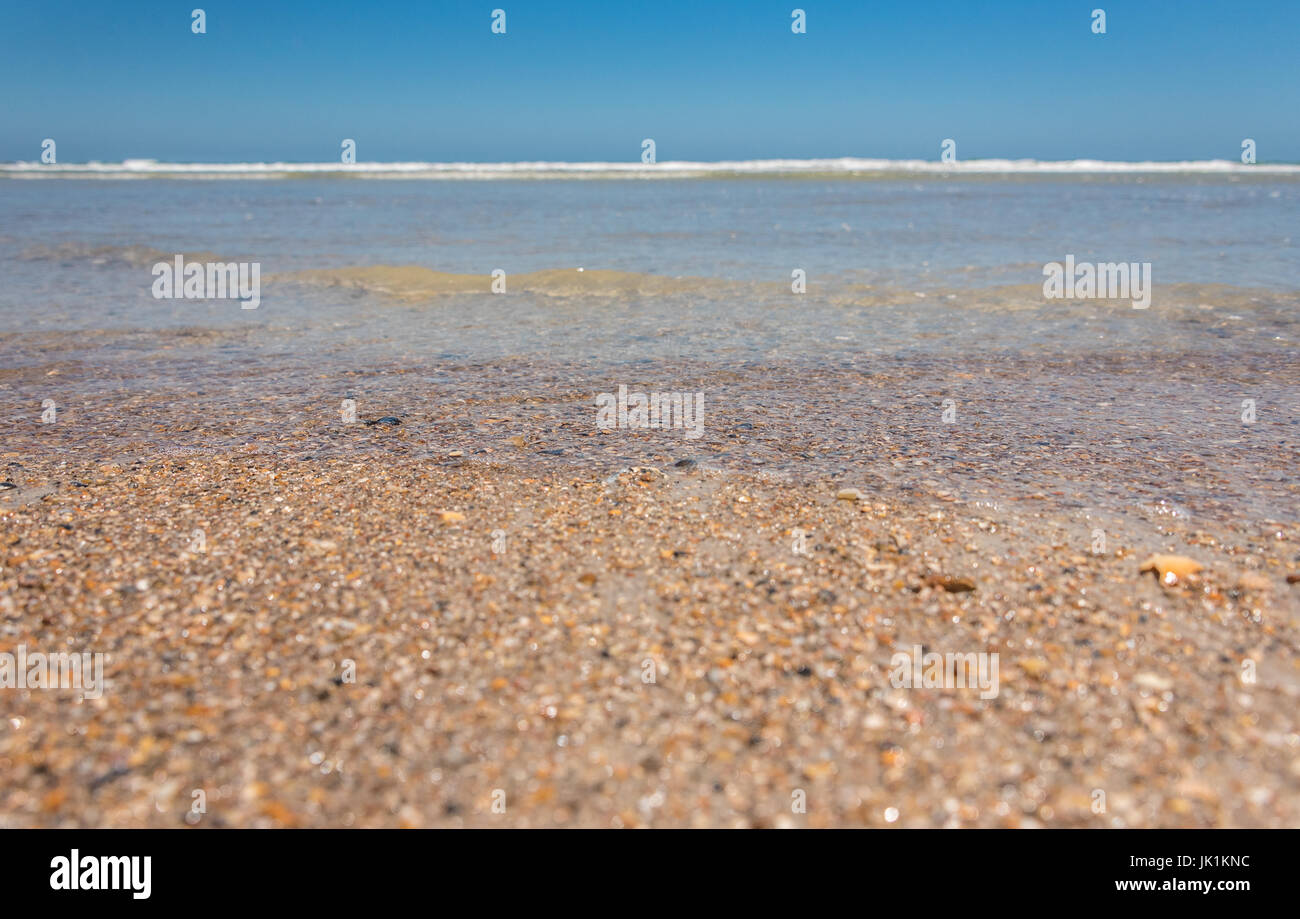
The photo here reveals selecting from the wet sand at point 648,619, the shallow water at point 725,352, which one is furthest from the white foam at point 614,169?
the wet sand at point 648,619

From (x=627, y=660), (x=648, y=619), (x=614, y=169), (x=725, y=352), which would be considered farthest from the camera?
(x=614, y=169)

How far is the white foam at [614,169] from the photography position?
140 ft

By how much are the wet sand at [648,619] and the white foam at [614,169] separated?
3895cm

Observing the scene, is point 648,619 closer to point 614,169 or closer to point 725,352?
point 725,352

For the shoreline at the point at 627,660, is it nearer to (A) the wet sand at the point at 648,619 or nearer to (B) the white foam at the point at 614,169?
(A) the wet sand at the point at 648,619

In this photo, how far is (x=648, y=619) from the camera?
11.1 ft

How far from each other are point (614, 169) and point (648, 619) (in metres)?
46.3

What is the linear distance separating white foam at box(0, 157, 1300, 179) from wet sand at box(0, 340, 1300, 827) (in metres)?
38.9

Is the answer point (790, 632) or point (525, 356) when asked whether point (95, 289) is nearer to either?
point (525, 356)

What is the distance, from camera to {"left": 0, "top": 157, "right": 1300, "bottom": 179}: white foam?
1674 inches

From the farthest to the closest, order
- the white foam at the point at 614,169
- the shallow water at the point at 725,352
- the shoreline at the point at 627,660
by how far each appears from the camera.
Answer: the white foam at the point at 614,169, the shallow water at the point at 725,352, the shoreline at the point at 627,660

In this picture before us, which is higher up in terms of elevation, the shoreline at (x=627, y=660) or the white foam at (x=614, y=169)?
the white foam at (x=614, y=169)

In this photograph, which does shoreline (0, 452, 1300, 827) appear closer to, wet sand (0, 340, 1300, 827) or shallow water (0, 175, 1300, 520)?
wet sand (0, 340, 1300, 827)

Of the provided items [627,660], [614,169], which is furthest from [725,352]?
[614,169]
